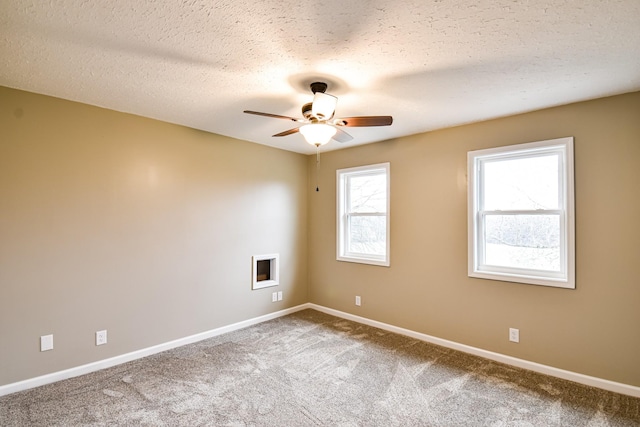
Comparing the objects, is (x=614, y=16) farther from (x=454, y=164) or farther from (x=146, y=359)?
(x=146, y=359)

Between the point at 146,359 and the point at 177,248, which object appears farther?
the point at 177,248

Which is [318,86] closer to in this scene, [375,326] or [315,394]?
[315,394]

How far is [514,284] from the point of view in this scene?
3115 millimetres

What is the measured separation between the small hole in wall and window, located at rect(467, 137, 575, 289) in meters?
2.54

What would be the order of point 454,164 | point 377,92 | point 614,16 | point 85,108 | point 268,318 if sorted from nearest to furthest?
point 614,16
point 377,92
point 85,108
point 454,164
point 268,318

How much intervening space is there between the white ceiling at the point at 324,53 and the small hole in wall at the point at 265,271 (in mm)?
2135

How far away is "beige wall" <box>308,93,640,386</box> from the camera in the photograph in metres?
2.59

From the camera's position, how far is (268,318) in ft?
14.5

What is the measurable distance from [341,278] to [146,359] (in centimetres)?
256

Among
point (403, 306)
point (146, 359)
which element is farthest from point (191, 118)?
point (403, 306)

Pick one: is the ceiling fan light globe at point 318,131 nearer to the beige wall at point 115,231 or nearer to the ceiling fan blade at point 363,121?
the ceiling fan blade at point 363,121

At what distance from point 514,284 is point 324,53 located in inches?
109

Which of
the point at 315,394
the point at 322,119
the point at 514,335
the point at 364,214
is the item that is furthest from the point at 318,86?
the point at 514,335

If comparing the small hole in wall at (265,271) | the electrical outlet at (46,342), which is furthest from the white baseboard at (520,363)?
the electrical outlet at (46,342)
